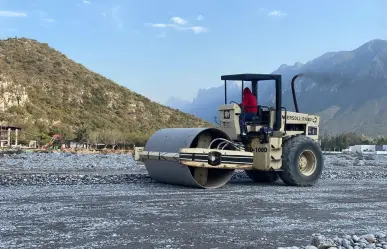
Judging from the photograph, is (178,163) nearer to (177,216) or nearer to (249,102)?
(249,102)

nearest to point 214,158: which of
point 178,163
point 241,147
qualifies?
point 178,163

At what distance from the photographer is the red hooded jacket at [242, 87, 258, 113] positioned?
12.8 metres

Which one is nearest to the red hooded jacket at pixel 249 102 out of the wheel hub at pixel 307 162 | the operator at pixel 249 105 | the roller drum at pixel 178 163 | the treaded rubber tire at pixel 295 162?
the operator at pixel 249 105

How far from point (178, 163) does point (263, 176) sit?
3.44 meters

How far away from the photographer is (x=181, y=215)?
812 cm

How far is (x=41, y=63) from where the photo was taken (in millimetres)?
75562

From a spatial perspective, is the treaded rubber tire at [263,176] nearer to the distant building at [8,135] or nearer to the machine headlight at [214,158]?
the machine headlight at [214,158]

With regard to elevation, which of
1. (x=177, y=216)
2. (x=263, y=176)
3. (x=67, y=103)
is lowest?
(x=177, y=216)

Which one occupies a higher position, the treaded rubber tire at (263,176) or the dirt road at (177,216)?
the treaded rubber tire at (263,176)

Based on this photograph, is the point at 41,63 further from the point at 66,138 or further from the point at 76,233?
the point at 76,233

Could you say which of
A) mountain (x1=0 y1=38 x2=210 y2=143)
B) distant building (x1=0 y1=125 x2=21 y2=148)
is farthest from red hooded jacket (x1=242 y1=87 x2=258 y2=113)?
mountain (x1=0 y1=38 x2=210 y2=143)

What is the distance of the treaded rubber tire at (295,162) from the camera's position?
497 inches

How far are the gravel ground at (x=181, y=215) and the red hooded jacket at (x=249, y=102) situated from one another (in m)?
1.99

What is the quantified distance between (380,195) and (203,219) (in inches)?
213
